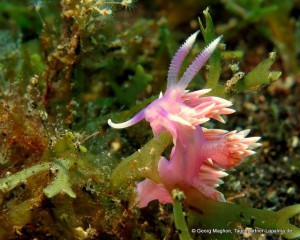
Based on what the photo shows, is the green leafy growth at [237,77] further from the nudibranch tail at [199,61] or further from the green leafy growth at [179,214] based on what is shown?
the green leafy growth at [179,214]

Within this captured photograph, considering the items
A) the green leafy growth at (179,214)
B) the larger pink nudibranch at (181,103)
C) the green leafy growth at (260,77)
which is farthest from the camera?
the green leafy growth at (260,77)

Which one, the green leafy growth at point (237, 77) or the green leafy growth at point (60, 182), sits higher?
the green leafy growth at point (237, 77)

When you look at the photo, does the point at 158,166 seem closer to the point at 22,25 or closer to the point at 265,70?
the point at 265,70

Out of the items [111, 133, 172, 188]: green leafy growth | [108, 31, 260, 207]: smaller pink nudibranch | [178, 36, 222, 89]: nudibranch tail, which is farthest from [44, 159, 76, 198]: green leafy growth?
[178, 36, 222, 89]: nudibranch tail

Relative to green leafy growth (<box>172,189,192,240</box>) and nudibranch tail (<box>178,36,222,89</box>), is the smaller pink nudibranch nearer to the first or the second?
nudibranch tail (<box>178,36,222,89</box>)

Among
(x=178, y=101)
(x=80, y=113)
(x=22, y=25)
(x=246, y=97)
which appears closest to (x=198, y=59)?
(x=178, y=101)

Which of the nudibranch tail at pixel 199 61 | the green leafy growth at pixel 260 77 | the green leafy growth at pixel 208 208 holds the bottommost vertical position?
the green leafy growth at pixel 208 208

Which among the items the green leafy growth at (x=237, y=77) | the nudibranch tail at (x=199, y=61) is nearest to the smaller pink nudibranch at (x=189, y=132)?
the nudibranch tail at (x=199, y=61)

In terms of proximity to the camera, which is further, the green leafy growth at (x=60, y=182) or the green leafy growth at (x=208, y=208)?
the green leafy growth at (x=208, y=208)
